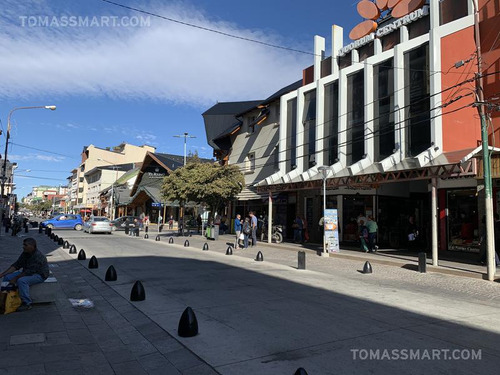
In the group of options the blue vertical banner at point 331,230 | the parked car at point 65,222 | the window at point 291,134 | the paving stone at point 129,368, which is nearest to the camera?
the paving stone at point 129,368

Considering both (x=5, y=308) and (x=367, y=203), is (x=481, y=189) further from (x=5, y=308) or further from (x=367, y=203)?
(x=5, y=308)

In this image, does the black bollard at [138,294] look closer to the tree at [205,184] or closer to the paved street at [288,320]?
the paved street at [288,320]

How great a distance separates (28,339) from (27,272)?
2.02 m

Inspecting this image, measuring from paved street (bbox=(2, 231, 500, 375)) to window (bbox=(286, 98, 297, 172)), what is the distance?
40.2 feet

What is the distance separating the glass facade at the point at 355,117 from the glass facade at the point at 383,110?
0.95 metres

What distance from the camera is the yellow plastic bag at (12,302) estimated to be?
6242mm

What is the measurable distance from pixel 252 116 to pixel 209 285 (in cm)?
2255

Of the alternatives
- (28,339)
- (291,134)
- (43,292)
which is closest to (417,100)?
(291,134)

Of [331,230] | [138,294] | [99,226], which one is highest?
[331,230]

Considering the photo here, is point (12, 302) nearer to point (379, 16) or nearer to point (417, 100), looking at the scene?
point (417, 100)

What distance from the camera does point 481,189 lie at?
48.5 ft

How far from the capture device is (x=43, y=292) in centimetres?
675

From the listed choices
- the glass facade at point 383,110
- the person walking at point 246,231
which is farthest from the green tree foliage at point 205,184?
the glass facade at point 383,110

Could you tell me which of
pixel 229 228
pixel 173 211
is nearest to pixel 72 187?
pixel 173 211
